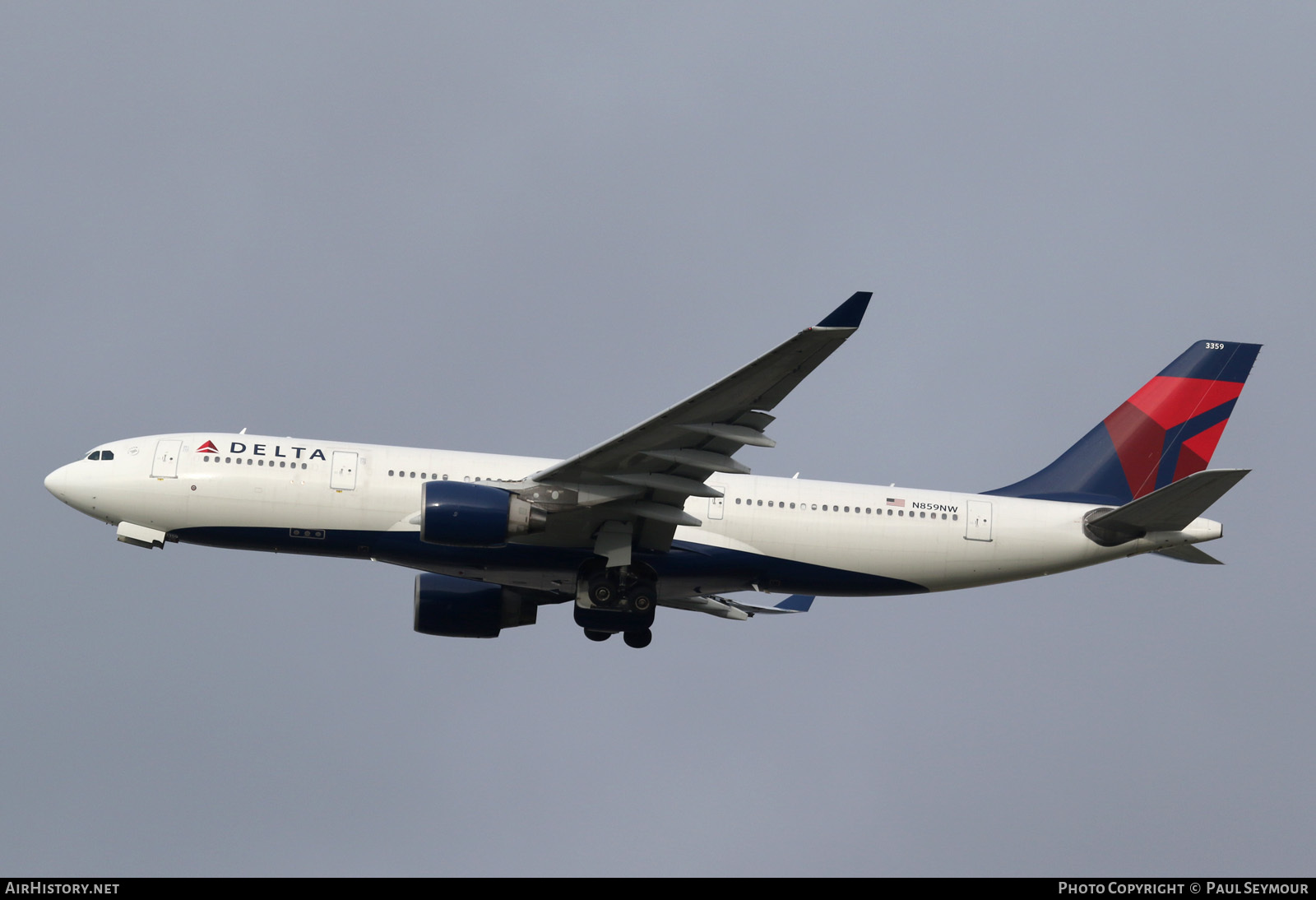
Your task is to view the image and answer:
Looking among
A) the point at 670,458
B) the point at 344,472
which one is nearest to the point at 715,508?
the point at 670,458

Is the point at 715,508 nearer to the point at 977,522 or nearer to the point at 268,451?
the point at 977,522

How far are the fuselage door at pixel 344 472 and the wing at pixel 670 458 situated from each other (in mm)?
4517

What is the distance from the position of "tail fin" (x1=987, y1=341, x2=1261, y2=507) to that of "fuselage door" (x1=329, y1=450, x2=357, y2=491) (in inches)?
681

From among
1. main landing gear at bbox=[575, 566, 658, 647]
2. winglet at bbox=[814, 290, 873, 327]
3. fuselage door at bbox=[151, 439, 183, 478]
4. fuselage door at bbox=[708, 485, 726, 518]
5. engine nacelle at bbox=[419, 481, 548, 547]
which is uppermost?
winglet at bbox=[814, 290, 873, 327]

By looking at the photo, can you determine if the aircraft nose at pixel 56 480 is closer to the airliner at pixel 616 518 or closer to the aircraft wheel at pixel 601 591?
the airliner at pixel 616 518

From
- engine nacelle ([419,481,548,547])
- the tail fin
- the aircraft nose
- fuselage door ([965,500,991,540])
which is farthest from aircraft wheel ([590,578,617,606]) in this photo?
the aircraft nose

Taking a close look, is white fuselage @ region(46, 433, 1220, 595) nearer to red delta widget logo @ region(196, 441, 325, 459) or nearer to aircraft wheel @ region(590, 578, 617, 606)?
red delta widget logo @ region(196, 441, 325, 459)

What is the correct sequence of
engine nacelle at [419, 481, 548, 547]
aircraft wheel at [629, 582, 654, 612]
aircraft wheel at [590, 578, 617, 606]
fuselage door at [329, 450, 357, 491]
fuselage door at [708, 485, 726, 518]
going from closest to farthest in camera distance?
engine nacelle at [419, 481, 548, 547], fuselage door at [329, 450, 357, 491], aircraft wheel at [590, 578, 617, 606], aircraft wheel at [629, 582, 654, 612], fuselage door at [708, 485, 726, 518]

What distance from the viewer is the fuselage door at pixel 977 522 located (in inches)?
1468

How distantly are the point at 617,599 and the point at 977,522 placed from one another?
9.62 m

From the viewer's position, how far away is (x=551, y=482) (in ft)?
111

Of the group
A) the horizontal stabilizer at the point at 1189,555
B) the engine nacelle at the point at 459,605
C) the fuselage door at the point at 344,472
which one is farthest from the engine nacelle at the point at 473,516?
the horizontal stabilizer at the point at 1189,555

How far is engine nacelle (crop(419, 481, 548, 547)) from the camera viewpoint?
108 feet

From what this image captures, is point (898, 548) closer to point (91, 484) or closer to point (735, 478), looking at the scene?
point (735, 478)
